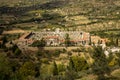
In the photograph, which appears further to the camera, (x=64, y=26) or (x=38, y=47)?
(x=64, y=26)

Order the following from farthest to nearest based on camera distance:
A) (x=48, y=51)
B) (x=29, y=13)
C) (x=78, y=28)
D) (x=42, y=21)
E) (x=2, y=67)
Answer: (x=29, y=13) < (x=42, y=21) < (x=78, y=28) < (x=48, y=51) < (x=2, y=67)

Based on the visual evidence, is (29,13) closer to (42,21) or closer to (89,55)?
(42,21)

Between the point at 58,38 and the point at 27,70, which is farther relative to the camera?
the point at 58,38

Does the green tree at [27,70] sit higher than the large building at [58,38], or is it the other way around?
the green tree at [27,70]

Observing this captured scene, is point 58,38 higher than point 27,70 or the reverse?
the reverse

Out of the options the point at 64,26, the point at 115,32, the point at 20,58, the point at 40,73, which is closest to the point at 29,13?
the point at 64,26

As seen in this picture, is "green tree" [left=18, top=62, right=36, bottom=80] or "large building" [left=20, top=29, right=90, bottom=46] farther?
"large building" [left=20, top=29, right=90, bottom=46]

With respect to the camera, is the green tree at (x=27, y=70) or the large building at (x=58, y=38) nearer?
the green tree at (x=27, y=70)

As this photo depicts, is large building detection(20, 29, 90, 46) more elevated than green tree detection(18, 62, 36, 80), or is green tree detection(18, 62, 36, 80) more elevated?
green tree detection(18, 62, 36, 80)

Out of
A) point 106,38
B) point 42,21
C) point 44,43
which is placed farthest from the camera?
point 42,21

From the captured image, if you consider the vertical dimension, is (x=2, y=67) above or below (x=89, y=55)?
above
